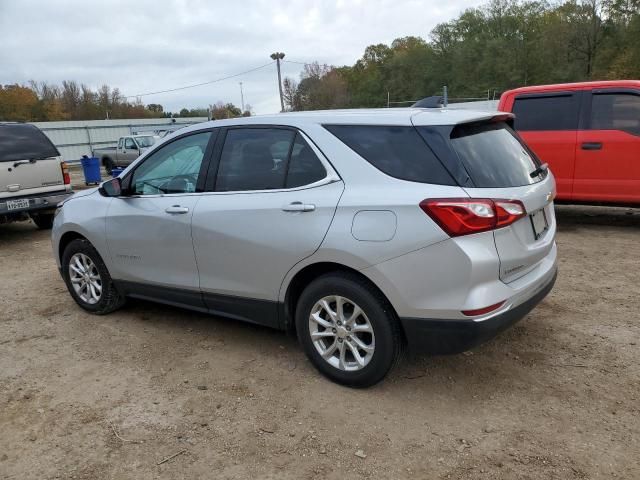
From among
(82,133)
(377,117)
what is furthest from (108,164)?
(377,117)

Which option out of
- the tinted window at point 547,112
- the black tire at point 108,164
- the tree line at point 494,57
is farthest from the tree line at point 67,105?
the tinted window at point 547,112

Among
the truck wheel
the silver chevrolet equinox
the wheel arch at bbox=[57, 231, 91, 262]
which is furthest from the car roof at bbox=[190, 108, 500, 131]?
the truck wheel

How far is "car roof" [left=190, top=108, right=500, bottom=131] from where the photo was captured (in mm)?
3107

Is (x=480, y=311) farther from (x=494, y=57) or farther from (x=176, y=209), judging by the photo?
(x=494, y=57)

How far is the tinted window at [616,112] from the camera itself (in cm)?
667

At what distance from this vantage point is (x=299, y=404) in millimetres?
3201

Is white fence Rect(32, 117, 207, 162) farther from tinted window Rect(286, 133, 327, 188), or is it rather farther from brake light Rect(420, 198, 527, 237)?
brake light Rect(420, 198, 527, 237)

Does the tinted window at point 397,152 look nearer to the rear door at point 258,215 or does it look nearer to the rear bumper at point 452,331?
the rear door at point 258,215

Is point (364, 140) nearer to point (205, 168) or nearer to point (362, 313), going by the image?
point (362, 313)

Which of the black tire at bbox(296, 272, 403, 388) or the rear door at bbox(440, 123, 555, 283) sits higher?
the rear door at bbox(440, 123, 555, 283)

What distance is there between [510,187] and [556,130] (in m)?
4.80

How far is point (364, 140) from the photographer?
3.20 m

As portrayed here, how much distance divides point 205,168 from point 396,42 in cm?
9043

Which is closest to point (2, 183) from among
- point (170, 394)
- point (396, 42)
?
point (170, 394)
